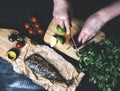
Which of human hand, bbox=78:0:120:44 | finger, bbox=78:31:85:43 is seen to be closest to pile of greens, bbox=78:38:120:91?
finger, bbox=78:31:85:43

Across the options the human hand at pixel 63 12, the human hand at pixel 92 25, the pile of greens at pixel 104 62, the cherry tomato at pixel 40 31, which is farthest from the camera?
the cherry tomato at pixel 40 31

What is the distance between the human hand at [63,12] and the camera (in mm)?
3223

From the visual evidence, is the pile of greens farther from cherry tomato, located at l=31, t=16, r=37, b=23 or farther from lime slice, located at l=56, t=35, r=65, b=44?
cherry tomato, located at l=31, t=16, r=37, b=23

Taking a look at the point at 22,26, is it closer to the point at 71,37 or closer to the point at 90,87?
the point at 71,37

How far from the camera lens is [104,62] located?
138 inches

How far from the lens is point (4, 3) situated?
4.09 m

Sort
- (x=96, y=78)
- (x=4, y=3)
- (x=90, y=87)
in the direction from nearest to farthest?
(x=96, y=78) → (x=90, y=87) → (x=4, y=3)

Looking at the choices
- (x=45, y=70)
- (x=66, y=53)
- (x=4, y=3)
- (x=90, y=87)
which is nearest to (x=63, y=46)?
(x=66, y=53)

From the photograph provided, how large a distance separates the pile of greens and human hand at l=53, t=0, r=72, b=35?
0.47 meters

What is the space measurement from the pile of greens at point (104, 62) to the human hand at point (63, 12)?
47cm

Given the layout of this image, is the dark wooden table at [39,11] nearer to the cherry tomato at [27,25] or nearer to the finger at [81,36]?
the cherry tomato at [27,25]

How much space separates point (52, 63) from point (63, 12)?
85cm

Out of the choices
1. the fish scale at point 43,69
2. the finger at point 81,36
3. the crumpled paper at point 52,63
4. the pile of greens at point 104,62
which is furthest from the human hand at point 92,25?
the fish scale at point 43,69

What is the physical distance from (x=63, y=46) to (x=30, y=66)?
19.6 inches
